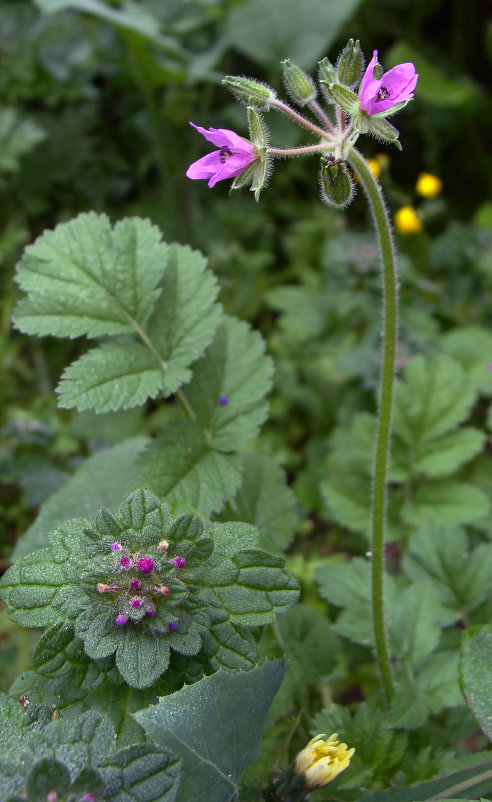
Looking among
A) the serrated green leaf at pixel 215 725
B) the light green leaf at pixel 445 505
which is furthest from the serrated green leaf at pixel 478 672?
the light green leaf at pixel 445 505

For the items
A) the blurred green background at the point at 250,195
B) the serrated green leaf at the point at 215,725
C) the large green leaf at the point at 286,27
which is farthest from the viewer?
the large green leaf at the point at 286,27

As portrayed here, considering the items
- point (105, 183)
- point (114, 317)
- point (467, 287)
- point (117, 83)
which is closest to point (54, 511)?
point (114, 317)

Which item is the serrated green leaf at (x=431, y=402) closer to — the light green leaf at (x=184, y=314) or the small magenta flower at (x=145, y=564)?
the light green leaf at (x=184, y=314)

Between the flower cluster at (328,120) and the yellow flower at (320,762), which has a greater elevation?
the flower cluster at (328,120)

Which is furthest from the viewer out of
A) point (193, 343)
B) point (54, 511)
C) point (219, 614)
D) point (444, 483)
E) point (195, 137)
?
point (195, 137)

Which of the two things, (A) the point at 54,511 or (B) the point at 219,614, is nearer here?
(B) the point at 219,614

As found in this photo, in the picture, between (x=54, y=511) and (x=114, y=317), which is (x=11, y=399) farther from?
(x=114, y=317)

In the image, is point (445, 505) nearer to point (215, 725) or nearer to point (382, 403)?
point (382, 403)

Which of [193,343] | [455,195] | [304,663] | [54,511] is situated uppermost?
[455,195]
